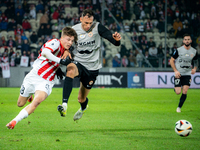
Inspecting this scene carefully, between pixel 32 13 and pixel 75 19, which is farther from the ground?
pixel 32 13

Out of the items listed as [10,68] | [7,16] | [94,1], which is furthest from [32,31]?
[94,1]

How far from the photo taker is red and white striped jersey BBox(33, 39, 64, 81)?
5145 mm

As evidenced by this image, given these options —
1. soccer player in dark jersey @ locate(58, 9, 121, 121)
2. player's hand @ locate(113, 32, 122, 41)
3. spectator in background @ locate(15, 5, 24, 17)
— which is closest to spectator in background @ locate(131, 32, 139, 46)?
spectator in background @ locate(15, 5, 24, 17)

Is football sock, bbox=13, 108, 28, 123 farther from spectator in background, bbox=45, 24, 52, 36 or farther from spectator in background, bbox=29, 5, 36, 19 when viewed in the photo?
spectator in background, bbox=29, 5, 36, 19

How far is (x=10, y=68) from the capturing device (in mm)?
18703

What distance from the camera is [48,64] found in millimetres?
5242

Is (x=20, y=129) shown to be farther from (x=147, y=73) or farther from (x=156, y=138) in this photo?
(x=147, y=73)

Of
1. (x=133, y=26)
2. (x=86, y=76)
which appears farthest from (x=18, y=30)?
(x=86, y=76)

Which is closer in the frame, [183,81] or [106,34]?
[106,34]

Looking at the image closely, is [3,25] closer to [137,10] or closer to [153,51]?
[137,10]

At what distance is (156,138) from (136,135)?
0.40 metres

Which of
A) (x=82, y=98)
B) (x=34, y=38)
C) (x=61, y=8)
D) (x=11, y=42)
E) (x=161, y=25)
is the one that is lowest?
(x=82, y=98)

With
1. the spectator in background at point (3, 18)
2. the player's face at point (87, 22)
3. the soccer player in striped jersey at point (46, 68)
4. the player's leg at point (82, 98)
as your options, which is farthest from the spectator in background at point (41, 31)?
the soccer player in striped jersey at point (46, 68)

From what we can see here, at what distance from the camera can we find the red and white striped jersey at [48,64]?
514 centimetres
